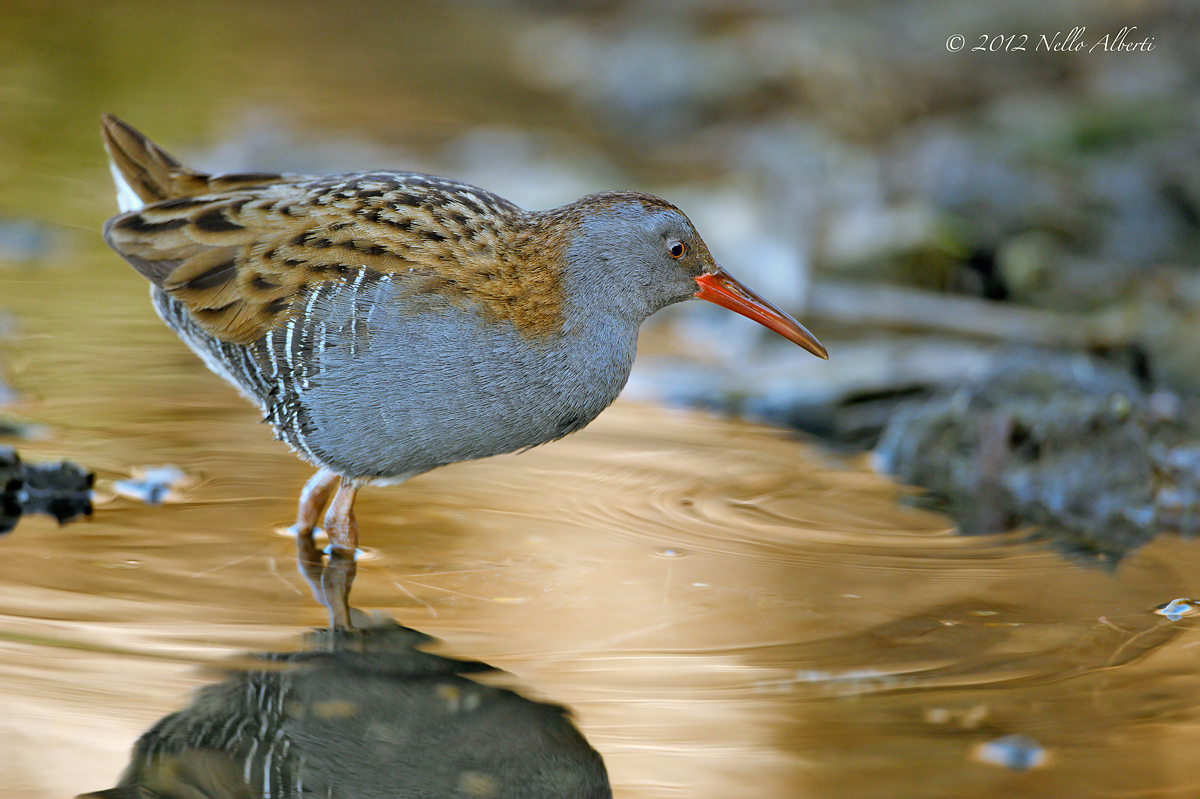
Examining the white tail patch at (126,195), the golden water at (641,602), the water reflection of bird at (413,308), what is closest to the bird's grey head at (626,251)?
the water reflection of bird at (413,308)

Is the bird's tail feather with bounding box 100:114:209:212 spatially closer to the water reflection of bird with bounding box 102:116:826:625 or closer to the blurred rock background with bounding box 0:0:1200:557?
the water reflection of bird with bounding box 102:116:826:625

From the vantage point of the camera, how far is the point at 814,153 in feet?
34.0

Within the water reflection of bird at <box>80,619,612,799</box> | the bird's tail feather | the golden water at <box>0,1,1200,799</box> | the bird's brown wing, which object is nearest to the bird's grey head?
the bird's brown wing

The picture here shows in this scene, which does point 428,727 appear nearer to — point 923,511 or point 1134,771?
point 1134,771

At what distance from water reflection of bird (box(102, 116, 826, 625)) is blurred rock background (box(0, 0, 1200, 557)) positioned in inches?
66.8

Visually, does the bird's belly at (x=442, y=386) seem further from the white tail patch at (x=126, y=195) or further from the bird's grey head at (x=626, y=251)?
the white tail patch at (x=126, y=195)

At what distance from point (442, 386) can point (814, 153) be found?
23.4 feet

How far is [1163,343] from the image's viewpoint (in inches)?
240

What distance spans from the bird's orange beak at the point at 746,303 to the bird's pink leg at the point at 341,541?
1288 millimetres

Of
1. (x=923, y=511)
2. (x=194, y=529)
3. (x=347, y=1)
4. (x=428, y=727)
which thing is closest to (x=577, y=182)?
(x=923, y=511)

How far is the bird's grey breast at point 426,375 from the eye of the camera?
3834 millimetres

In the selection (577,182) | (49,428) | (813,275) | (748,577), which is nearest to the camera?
(748,577)

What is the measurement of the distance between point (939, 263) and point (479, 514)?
3860mm

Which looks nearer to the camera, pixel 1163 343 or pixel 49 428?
pixel 49 428
